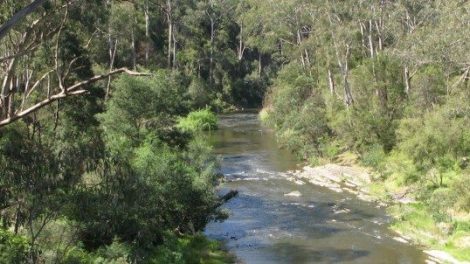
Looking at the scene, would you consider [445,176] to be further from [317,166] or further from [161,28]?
[161,28]

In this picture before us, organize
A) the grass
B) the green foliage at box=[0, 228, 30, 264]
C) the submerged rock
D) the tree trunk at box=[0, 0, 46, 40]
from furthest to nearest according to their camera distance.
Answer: the submerged rock < the grass < the green foliage at box=[0, 228, 30, 264] < the tree trunk at box=[0, 0, 46, 40]

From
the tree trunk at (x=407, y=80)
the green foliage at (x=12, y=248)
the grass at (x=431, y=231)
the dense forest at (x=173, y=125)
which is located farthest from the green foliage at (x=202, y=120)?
the green foliage at (x=12, y=248)

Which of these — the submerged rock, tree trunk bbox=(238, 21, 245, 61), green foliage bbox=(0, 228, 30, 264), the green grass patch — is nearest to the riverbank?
the submerged rock

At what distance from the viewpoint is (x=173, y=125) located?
30.4 m

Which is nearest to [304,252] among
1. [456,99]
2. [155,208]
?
[155,208]

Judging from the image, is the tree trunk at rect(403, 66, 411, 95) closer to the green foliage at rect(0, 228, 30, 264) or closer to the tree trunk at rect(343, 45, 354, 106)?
the tree trunk at rect(343, 45, 354, 106)

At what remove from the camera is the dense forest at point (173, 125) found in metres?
14.7

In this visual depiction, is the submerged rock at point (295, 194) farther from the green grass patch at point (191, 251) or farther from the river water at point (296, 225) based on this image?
the green grass patch at point (191, 251)

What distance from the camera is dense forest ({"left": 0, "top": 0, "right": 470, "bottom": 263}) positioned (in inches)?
578

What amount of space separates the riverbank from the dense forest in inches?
5.5

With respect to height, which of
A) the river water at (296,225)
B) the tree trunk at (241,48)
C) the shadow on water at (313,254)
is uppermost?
the tree trunk at (241,48)

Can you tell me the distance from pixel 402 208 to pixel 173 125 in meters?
12.2

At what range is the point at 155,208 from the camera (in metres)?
21.9

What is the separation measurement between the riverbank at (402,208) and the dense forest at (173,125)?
0.46 feet
